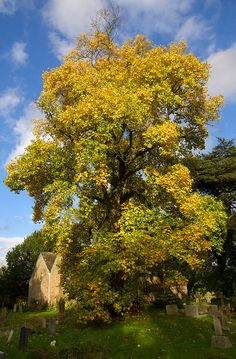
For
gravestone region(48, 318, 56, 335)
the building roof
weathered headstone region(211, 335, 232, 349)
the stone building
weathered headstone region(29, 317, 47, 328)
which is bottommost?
weathered headstone region(211, 335, 232, 349)

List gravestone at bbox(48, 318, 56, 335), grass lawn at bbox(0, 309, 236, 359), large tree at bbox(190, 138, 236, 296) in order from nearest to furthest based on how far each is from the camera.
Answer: grass lawn at bbox(0, 309, 236, 359)
gravestone at bbox(48, 318, 56, 335)
large tree at bbox(190, 138, 236, 296)

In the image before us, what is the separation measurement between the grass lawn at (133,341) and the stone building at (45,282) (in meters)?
31.3

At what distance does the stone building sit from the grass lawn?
31.3m

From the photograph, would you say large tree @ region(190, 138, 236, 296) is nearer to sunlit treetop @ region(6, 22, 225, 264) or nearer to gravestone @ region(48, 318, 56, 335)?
sunlit treetop @ region(6, 22, 225, 264)

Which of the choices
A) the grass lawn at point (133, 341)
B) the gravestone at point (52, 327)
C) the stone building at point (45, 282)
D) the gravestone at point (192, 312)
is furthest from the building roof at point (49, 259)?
the gravestone at point (52, 327)

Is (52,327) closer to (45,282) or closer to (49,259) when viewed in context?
(45,282)

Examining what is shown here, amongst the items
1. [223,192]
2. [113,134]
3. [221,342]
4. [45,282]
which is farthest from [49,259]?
[221,342]

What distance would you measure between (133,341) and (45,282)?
1598 inches

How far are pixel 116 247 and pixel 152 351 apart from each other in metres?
6.67

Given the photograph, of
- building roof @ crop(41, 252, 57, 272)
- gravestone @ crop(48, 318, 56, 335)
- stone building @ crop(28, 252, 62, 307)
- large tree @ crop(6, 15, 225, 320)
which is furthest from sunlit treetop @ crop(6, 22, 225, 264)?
building roof @ crop(41, 252, 57, 272)

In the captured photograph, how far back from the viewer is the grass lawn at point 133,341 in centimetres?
1627

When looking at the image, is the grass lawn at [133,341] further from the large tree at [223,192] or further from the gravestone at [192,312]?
the large tree at [223,192]

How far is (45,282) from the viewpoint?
186ft

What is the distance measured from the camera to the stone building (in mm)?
54344
